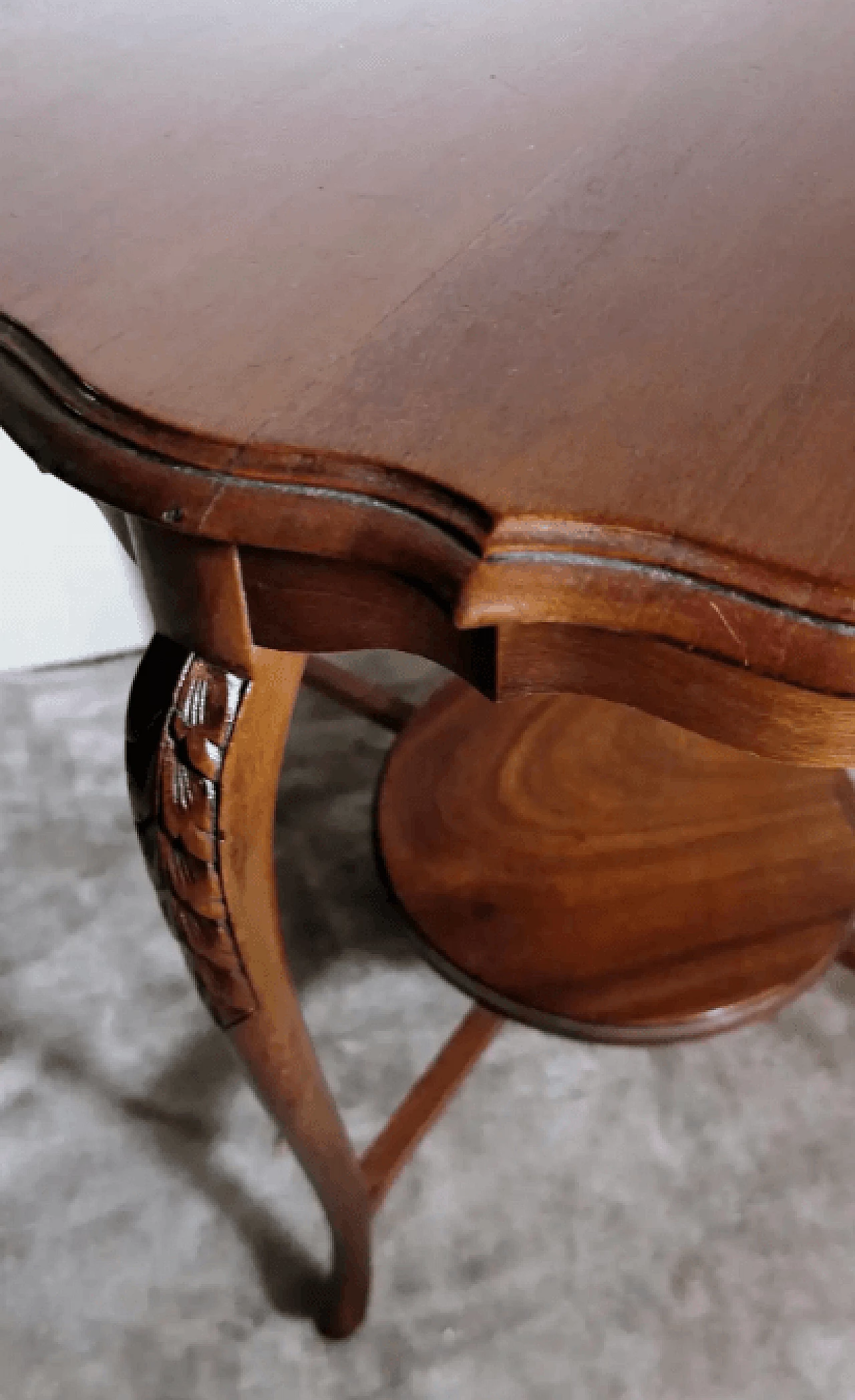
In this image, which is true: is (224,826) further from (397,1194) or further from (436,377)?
(397,1194)

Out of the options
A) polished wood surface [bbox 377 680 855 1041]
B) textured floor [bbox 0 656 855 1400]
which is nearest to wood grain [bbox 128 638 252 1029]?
polished wood surface [bbox 377 680 855 1041]

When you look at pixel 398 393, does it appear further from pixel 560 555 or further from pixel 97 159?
pixel 97 159

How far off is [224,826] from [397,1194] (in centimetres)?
48

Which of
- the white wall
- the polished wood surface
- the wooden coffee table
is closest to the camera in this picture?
the wooden coffee table

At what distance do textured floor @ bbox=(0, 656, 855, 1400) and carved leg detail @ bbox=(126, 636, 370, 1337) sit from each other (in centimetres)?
29

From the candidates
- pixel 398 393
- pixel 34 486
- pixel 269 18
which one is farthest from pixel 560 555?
pixel 34 486

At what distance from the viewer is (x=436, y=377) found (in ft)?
1.11

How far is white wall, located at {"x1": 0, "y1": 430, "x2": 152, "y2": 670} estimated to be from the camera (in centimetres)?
105

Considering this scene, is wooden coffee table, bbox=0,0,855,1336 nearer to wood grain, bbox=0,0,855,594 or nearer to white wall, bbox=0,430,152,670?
wood grain, bbox=0,0,855,594

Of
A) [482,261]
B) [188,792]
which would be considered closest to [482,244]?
[482,261]

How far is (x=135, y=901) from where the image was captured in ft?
3.12

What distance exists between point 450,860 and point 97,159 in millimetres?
449

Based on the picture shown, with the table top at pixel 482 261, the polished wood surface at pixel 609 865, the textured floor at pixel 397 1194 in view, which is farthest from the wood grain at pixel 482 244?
the textured floor at pixel 397 1194

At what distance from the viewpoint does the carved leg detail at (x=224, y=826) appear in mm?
390
